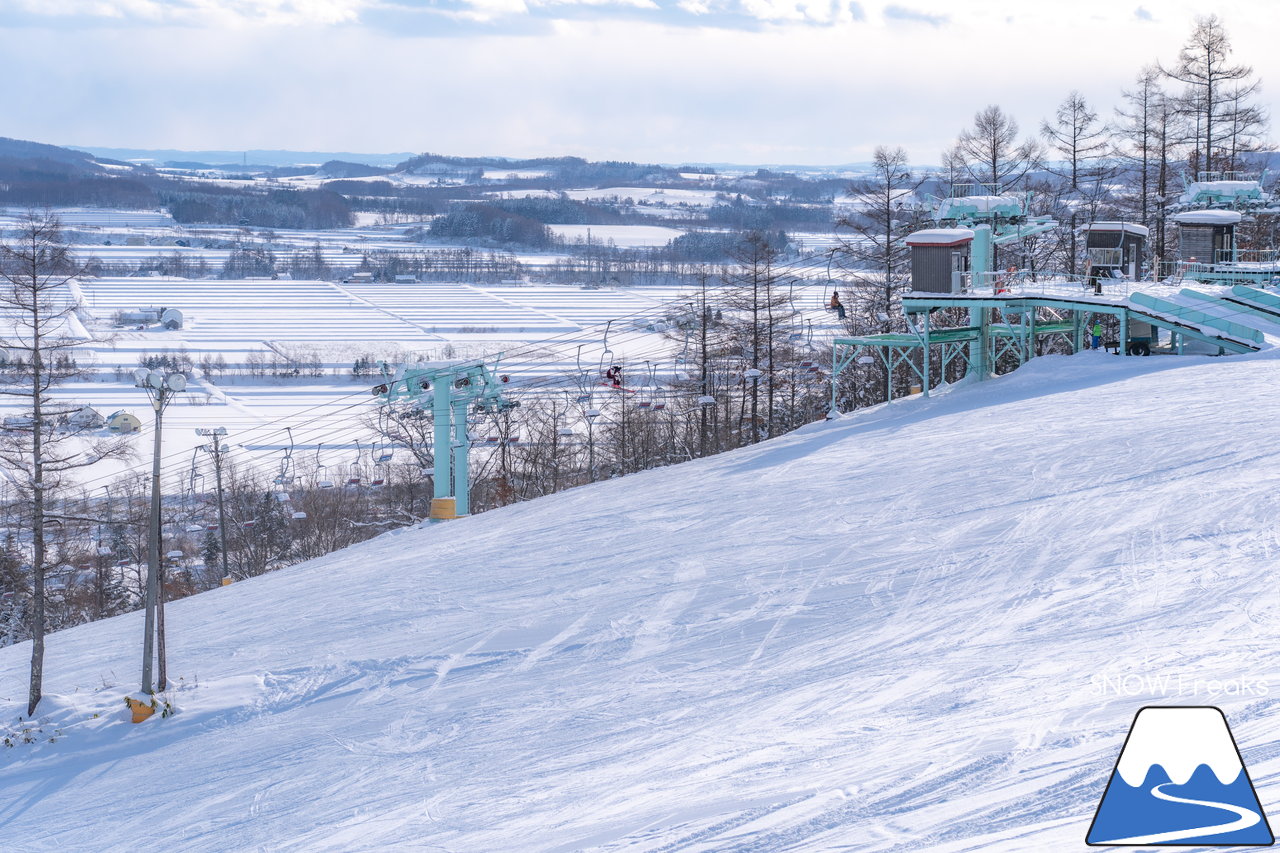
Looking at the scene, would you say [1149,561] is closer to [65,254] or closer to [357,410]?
[65,254]

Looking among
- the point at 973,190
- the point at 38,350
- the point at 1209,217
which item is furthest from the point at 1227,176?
the point at 38,350

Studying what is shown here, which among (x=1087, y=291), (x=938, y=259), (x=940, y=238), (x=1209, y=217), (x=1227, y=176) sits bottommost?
(x=1087, y=291)

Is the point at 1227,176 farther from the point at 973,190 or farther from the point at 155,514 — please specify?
the point at 155,514

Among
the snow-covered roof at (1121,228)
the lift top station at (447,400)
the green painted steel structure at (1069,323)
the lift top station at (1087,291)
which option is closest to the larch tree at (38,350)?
the lift top station at (447,400)

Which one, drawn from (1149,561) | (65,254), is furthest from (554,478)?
(1149,561)

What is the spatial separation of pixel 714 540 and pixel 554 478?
83.5 feet

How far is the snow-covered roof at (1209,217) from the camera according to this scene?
3594cm

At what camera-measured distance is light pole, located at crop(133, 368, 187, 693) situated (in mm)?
16828

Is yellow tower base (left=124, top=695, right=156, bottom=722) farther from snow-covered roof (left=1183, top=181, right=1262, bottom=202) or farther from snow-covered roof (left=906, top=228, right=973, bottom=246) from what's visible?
snow-covered roof (left=1183, top=181, right=1262, bottom=202)

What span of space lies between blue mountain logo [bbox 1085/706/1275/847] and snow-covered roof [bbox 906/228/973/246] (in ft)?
85.2

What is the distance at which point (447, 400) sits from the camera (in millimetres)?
28031

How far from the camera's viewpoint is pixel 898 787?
10.1 meters

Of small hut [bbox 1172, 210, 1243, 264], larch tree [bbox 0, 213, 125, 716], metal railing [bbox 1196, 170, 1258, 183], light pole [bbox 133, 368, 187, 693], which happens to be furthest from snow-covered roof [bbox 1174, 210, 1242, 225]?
larch tree [bbox 0, 213, 125, 716]

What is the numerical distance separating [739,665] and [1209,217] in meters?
28.0
